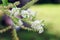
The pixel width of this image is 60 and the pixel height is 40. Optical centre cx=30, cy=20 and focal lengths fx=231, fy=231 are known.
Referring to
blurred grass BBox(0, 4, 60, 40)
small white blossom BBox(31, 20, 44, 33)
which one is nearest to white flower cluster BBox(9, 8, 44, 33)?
small white blossom BBox(31, 20, 44, 33)

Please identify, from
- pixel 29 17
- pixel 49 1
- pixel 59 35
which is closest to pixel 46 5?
pixel 49 1

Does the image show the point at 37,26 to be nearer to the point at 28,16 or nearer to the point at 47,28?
the point at 28,16

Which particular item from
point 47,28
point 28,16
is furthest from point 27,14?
point 47,28

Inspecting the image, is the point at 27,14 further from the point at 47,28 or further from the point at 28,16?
the point at 47,28

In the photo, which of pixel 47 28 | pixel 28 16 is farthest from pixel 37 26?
pixel 47 28

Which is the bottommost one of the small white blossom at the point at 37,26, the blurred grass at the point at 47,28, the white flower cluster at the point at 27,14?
the blurred grass at the point at 47,28

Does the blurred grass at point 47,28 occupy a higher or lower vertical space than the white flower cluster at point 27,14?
lower

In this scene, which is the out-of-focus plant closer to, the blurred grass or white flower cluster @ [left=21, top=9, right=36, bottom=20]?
white flower cluster @ [left=21, top=9, right=36, bottom=20]

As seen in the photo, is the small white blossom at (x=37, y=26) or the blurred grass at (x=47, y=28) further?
the blurred grass at (x=47, y=28)

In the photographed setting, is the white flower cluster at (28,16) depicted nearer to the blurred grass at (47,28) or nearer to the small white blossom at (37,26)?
the small white blossom at (37,26)

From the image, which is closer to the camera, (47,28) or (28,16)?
(28,16)

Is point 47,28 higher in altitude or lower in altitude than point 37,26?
lower

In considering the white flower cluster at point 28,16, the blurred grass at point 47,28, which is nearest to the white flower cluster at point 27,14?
the white flower cluster at point 28,16
